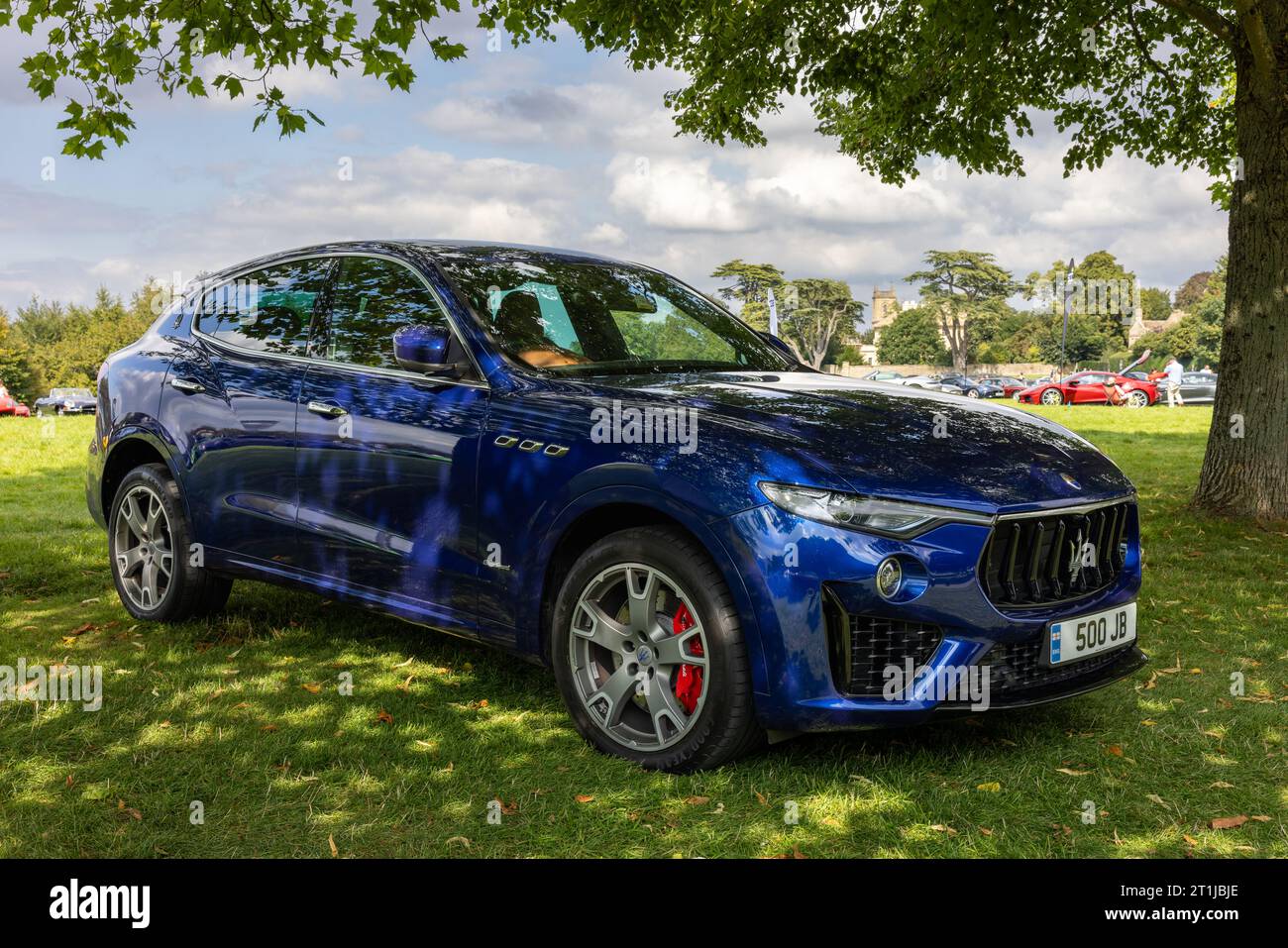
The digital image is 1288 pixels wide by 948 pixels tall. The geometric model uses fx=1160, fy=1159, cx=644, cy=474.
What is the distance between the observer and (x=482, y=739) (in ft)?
14.1

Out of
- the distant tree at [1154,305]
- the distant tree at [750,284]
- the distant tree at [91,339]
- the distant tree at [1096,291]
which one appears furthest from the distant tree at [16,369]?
the distant tree at [1154,305]

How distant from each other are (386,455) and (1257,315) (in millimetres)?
7752

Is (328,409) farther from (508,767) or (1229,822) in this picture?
(1229,822)

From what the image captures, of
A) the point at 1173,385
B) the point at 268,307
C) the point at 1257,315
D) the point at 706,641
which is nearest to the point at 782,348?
the point at 706,641

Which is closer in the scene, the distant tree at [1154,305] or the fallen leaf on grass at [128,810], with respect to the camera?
the fallen leaf on grass at [128,810]

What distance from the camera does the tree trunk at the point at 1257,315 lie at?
928 centimetres

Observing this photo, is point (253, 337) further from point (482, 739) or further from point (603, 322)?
point (482, 739)

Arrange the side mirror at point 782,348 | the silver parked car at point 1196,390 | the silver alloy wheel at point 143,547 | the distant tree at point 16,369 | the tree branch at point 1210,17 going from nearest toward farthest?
the side mirror at point 782,348, the silver alloy wheel at point 143,547, the tree branch at point 1210,17, the silver parked car at point 1196,390, the distant tree at point 16,369

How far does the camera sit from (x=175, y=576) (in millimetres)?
A: 5820

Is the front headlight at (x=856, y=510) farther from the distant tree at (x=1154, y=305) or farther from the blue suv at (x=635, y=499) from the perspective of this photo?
the distant tree at (x=1154, y=305)

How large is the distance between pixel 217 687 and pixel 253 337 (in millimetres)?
1686

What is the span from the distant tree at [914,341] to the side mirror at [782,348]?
105080mm
